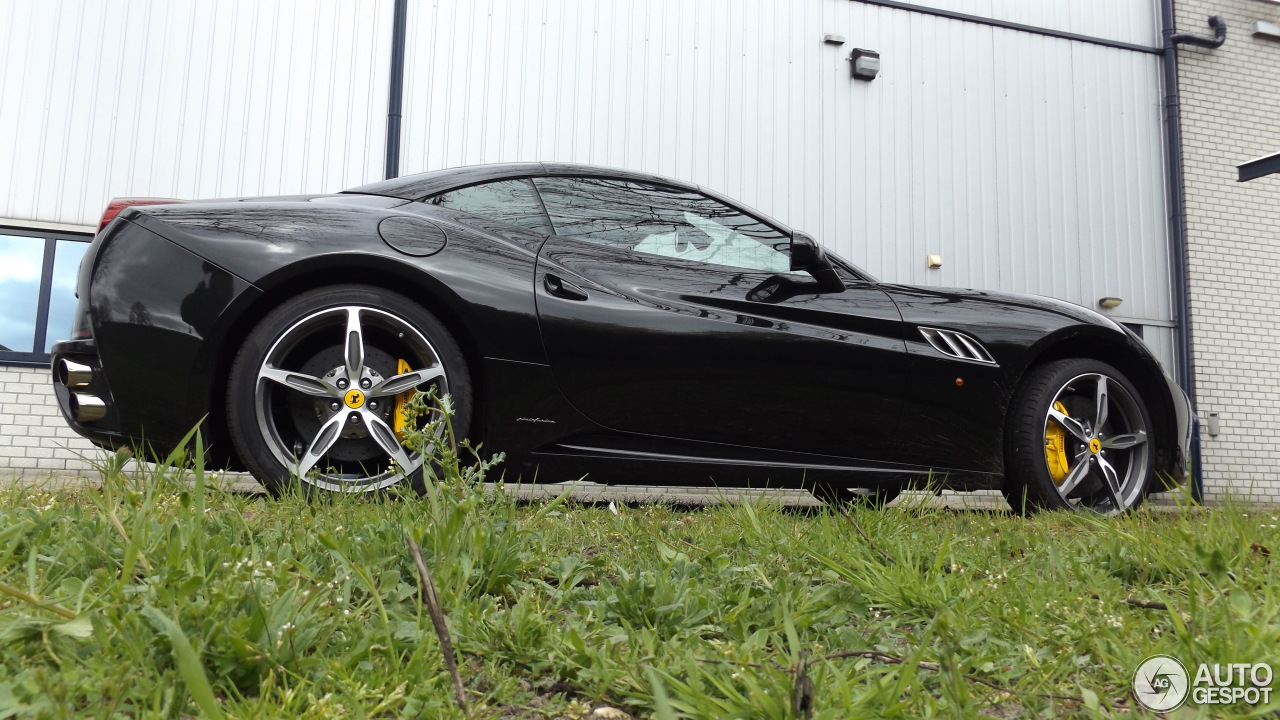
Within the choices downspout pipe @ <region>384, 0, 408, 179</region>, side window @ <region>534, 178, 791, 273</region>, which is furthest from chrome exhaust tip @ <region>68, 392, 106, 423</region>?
downspout pipe @ <region>384, 0, 408, 179</region>

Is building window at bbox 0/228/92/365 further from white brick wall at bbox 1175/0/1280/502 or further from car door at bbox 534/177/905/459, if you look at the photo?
white brick wall at bbox 1175/0/1280/502

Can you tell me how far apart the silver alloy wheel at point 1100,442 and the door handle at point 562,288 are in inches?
82.7

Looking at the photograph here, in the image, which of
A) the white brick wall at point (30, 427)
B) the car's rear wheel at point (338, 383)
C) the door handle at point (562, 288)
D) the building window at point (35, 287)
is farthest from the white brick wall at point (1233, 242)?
the building window at point (35, 287)

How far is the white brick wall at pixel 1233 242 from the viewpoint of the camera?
10289 millimetres

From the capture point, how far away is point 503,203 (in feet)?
10.6

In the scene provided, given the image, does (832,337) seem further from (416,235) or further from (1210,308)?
(1210,308)

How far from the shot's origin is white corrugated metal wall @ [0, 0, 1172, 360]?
768 centimetres

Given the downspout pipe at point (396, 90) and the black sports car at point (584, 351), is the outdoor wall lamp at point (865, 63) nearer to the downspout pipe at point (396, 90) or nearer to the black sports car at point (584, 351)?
the downspout pipe at point (396, 90)

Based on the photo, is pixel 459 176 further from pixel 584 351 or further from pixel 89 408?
pixel 89 408

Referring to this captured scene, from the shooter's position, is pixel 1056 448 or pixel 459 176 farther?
pixel 1056 448

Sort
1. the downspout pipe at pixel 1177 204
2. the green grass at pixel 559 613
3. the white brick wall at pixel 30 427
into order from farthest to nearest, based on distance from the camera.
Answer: the downspout pipe at pixel 1177 204, the white brick wall at pixel 30 427, the green grass at pixel 559 613

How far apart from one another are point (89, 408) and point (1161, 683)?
2865 millimetres

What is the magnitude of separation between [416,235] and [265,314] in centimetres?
56

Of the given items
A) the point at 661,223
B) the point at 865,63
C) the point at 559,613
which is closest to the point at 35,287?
the point at 661,223
